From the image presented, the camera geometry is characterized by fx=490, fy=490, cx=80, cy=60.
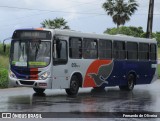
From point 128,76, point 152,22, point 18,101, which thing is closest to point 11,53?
point 18,101

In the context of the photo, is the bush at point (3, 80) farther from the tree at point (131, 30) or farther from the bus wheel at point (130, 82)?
the tree at point (131, 30)

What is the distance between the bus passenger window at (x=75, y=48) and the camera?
69.1 ft

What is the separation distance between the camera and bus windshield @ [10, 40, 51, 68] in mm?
20047

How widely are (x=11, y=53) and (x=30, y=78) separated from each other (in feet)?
5.48

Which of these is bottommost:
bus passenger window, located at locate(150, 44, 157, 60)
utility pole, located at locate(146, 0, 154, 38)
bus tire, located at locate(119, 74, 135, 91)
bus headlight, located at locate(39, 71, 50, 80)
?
bus tire, located at locate(119, 74, 135, 91)

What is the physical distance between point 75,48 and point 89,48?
4.10 feet

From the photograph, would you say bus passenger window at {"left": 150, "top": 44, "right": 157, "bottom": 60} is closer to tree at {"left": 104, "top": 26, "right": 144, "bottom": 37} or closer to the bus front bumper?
the bus front bumper

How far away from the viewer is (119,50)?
977 inches

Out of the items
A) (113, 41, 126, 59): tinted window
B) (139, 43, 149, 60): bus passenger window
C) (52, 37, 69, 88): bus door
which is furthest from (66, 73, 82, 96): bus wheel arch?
(139, 43, 149, 60): bus passenger window

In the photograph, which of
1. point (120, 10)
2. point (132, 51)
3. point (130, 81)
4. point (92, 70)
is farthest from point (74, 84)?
point (120, 10)

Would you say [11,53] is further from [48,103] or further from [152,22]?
[152,22]

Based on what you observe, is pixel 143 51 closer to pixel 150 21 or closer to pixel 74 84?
Result: pixel 74 84

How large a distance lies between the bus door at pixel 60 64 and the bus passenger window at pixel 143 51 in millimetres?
6983

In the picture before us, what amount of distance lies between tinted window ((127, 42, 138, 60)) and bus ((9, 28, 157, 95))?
0.18ft
